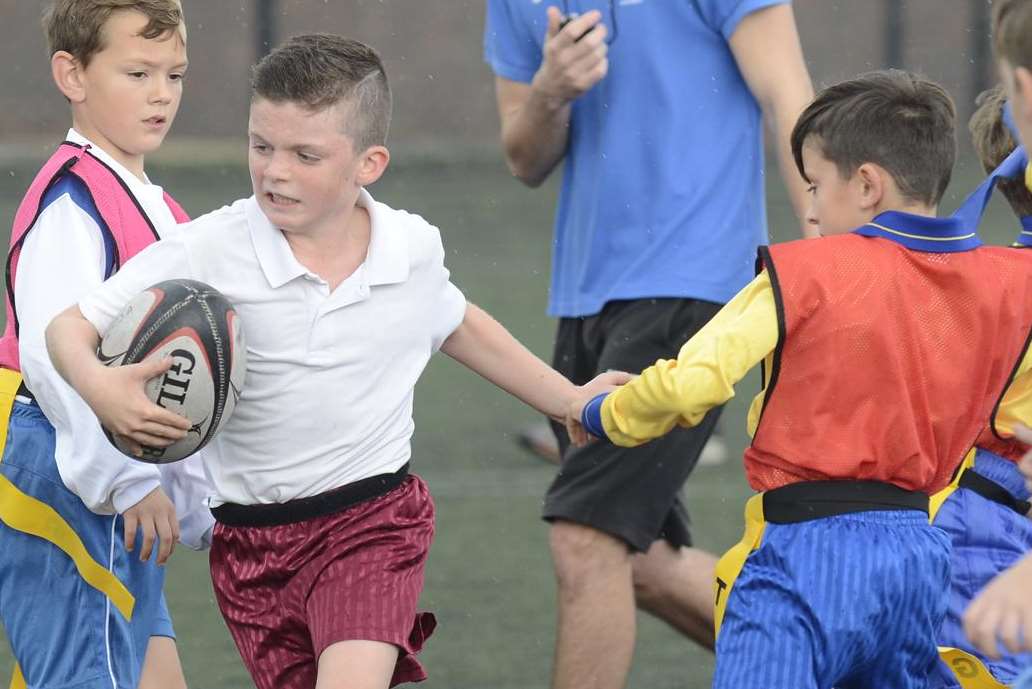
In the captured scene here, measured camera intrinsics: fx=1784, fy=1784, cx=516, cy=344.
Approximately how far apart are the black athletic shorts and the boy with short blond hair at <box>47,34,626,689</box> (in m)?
0.77

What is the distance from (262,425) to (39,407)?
542 millimetres

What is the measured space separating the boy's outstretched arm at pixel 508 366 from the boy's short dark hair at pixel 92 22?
94 centimetres

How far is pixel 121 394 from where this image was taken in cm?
333

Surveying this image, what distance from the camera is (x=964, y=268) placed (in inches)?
135

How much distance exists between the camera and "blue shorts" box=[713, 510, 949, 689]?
333cm

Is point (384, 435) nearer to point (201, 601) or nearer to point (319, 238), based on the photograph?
point (319, 238)

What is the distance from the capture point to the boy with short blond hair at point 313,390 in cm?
359

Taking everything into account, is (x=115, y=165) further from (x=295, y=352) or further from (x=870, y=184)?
(x=870, y=184)

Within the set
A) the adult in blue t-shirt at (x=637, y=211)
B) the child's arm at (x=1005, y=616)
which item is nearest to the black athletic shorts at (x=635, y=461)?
the adult in blue t-shirt at (x=637, y=211)

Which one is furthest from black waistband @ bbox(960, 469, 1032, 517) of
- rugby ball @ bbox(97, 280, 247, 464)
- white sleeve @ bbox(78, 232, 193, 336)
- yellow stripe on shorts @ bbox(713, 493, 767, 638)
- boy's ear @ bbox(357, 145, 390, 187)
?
white sleeve @ bbox(78, 232, 193, 336)

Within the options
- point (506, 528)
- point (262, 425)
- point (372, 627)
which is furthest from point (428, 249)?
point (506, 528)

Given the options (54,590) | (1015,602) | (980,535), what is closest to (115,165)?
(54,590)

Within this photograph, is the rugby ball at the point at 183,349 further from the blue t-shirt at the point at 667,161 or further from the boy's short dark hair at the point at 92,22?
the blue t-shirt at the point at 667,161

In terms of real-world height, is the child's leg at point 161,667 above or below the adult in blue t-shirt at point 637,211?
below
